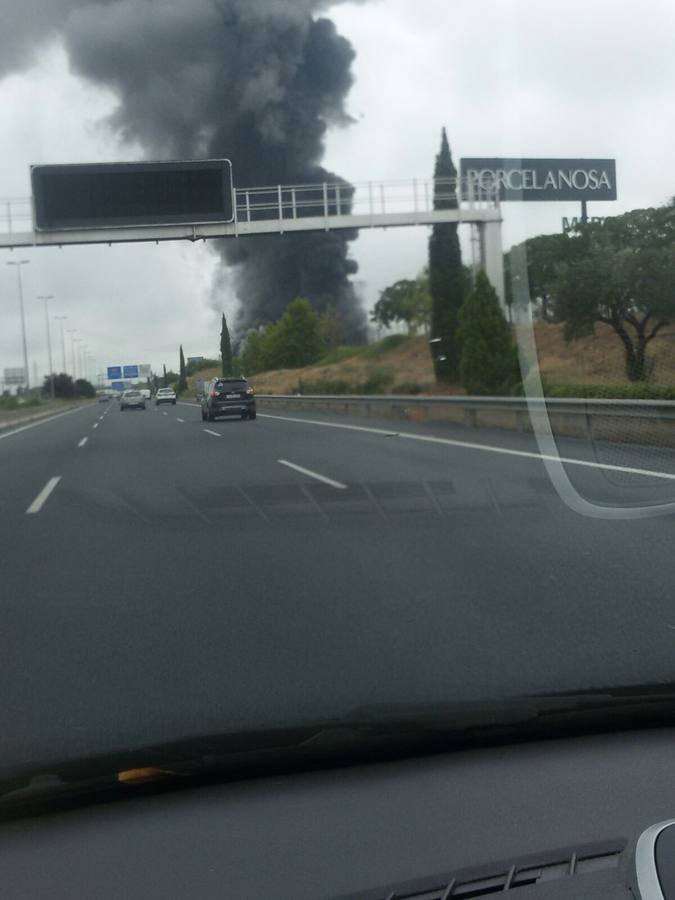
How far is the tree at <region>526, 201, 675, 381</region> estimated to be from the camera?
1007 cm

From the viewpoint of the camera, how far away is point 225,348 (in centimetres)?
1077

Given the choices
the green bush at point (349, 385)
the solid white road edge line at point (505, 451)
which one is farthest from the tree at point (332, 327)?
the green bush at point (349, 385)

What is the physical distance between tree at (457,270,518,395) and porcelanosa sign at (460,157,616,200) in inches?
246

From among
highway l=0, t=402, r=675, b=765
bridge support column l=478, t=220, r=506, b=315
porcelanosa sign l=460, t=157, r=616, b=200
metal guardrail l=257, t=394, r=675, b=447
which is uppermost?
porcelanosa sign l=460, t=157, r=616, b=200

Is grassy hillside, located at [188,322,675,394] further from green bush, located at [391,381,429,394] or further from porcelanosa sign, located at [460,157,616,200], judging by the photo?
porcelanosa sign, located at [460,157,616,200]

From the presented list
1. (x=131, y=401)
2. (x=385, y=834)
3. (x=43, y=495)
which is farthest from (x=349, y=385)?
(x=131, y=401)

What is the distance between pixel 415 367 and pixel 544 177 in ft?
40.6

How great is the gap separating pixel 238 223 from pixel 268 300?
996 mm

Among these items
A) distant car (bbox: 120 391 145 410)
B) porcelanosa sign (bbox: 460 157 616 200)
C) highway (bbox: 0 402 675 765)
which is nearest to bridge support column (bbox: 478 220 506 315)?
porcelanosa sign (bbox: 460 157 616 200)

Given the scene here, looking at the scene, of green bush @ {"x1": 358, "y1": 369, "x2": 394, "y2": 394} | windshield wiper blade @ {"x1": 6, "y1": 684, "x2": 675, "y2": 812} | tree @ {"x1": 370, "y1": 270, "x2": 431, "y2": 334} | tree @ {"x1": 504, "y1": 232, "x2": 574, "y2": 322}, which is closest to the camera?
windshield wiper blade @ {"x1": 6, "y1": 684, "x2": 675, "y2": 812}

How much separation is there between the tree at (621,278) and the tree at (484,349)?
530cm

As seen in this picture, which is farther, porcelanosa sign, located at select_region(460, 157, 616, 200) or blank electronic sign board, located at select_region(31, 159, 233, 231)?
blank electronic sign board, located at select_region(31, 159, 233, 231)

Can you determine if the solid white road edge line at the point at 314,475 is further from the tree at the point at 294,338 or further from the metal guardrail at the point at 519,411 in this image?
the metal guardrail at the point at 519,411

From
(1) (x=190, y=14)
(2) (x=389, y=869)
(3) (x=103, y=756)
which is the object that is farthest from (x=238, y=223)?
(2) (x=389, y=869)
